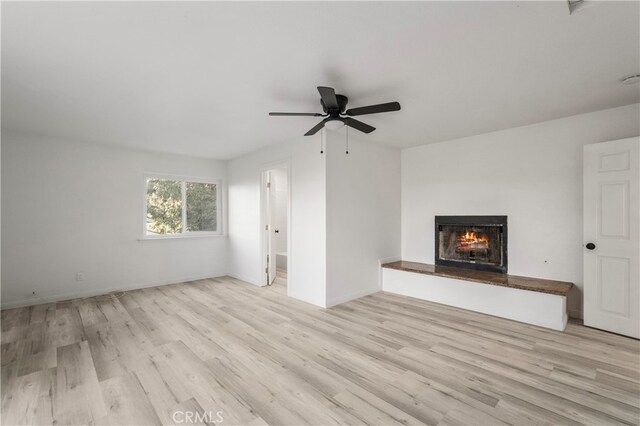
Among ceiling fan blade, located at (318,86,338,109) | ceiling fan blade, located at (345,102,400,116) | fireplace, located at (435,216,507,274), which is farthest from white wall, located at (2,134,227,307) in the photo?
fireplace, located at (435,216,507,274)

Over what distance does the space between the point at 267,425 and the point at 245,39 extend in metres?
2.53

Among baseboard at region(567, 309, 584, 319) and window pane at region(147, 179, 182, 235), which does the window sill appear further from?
baseboard at region(567, 309, 584, 319)

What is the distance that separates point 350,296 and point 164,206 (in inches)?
154

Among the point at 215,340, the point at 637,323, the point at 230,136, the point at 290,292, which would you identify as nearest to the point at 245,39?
the point at 230,136

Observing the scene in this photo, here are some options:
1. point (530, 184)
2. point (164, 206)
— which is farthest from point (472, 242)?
point (164, 206)

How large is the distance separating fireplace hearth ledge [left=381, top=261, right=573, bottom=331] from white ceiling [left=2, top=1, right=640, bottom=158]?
6.85ft

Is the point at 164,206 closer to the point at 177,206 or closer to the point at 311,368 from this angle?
the point at 177,206

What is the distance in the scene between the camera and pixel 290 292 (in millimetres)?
4602

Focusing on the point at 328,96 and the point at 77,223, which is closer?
the point at 328,96

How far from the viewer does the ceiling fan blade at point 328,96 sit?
219cm

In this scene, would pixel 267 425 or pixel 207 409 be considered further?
pixel 207 409

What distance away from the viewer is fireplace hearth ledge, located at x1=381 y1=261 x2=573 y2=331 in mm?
3281

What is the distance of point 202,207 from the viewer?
6027mm

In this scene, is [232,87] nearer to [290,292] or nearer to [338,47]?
[338,47]
